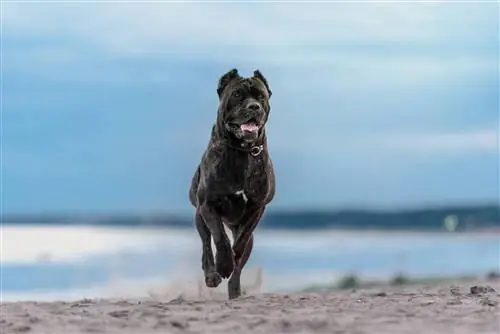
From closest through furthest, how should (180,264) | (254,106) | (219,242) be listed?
(254,106) < (219,242) < (180,264)

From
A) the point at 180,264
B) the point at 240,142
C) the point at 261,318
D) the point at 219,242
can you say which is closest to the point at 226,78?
the point at 240,142

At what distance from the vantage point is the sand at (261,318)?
271 inches

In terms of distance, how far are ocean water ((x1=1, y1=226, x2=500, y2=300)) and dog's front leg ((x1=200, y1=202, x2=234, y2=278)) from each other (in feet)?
11.2

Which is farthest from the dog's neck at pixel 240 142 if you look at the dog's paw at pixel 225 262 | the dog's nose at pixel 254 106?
the dog's paw at pixel 225 262

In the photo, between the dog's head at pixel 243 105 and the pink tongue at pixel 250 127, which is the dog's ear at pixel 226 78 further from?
the pink tongue at pixel 250 127

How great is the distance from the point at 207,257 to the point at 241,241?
37 centimetres

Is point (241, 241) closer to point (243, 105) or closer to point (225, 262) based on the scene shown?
point (225, 262)

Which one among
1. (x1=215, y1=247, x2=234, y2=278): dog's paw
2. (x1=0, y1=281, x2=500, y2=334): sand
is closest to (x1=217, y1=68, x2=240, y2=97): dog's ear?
(x1=215, y1=247, x2=234, y2=278): dog's paw

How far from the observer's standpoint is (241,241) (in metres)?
9.94

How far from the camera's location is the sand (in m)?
6.87

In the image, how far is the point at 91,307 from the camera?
8570 mm

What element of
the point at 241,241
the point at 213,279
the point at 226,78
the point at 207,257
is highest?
the point at 226,78

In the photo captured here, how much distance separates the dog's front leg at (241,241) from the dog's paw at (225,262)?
0.39 meters

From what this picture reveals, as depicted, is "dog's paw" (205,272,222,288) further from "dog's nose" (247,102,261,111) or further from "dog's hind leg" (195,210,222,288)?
"dog's nose" (247,102,261,111)
